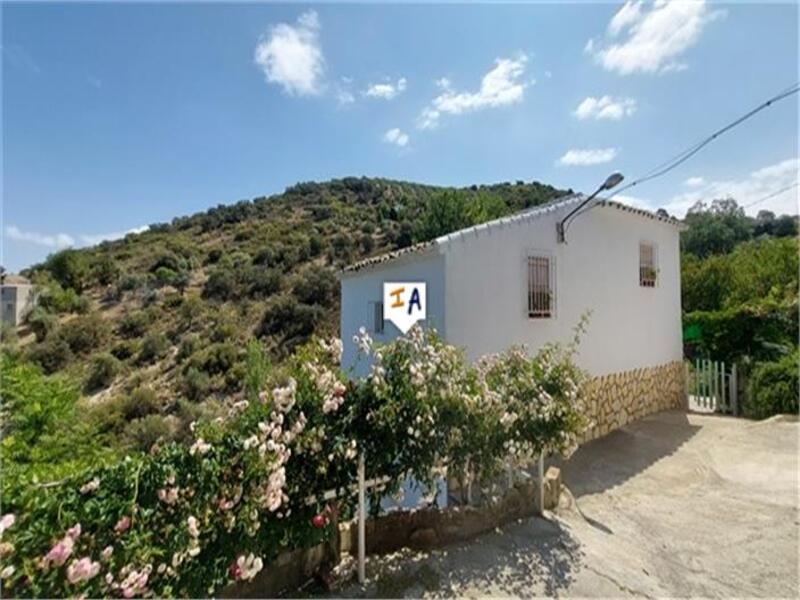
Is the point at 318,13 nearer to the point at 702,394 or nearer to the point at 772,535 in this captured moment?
the point at 772,535

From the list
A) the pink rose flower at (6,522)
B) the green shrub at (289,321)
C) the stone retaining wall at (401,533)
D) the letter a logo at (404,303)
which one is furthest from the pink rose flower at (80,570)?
the green shrub at (289,321)

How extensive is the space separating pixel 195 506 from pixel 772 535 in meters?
6.83

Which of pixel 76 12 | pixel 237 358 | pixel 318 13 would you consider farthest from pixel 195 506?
pixel 237 358

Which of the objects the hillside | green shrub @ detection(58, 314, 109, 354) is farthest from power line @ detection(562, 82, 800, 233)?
green shrub @ detection(58, 314, 109, 354)

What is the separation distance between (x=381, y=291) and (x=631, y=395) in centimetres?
725

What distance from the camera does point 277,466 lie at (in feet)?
10.0

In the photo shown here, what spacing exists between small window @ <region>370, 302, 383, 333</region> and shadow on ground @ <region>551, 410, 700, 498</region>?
16.1 feet

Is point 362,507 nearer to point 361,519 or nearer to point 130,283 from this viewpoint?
point 361,519

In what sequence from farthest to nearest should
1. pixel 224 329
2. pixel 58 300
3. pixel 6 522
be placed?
pixel 58 300 → pixel 224 329 → pixel 6 522

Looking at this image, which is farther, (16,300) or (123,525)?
(16,300)

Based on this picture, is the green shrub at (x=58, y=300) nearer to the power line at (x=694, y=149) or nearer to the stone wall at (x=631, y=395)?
the power line at (x=694, y=149)

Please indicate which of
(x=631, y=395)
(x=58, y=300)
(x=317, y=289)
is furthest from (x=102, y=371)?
(x=631, y=395)

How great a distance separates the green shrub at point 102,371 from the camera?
66.6ft

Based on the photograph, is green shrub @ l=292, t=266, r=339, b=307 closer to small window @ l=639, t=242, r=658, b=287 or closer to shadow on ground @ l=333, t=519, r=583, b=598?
small window @ l=639, t=242, r=658, b=287
